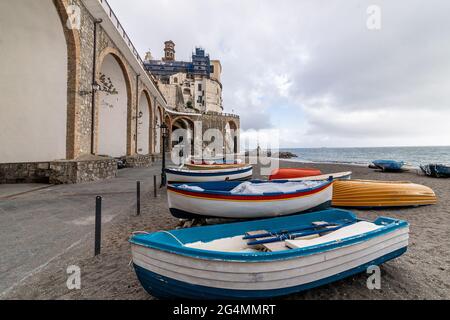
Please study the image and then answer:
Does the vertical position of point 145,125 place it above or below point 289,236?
above

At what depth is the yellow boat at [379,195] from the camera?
7.34 m

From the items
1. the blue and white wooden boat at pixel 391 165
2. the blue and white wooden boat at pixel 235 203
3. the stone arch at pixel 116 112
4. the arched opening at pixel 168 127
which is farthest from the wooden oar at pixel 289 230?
the arched opening at pixel 168 127

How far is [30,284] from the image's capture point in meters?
2.86

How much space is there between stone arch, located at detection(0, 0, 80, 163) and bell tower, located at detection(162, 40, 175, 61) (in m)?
72.2

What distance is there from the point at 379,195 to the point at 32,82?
1527cm

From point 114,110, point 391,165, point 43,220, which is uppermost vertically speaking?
point 114,110

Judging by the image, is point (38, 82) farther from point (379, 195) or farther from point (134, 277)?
point (379, 195)

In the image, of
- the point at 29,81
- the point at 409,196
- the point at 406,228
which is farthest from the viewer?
the point at 29,81

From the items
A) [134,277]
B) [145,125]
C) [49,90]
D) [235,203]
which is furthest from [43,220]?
[145,125]

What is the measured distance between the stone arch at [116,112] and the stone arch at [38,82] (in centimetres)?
578

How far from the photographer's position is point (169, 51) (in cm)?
7550
